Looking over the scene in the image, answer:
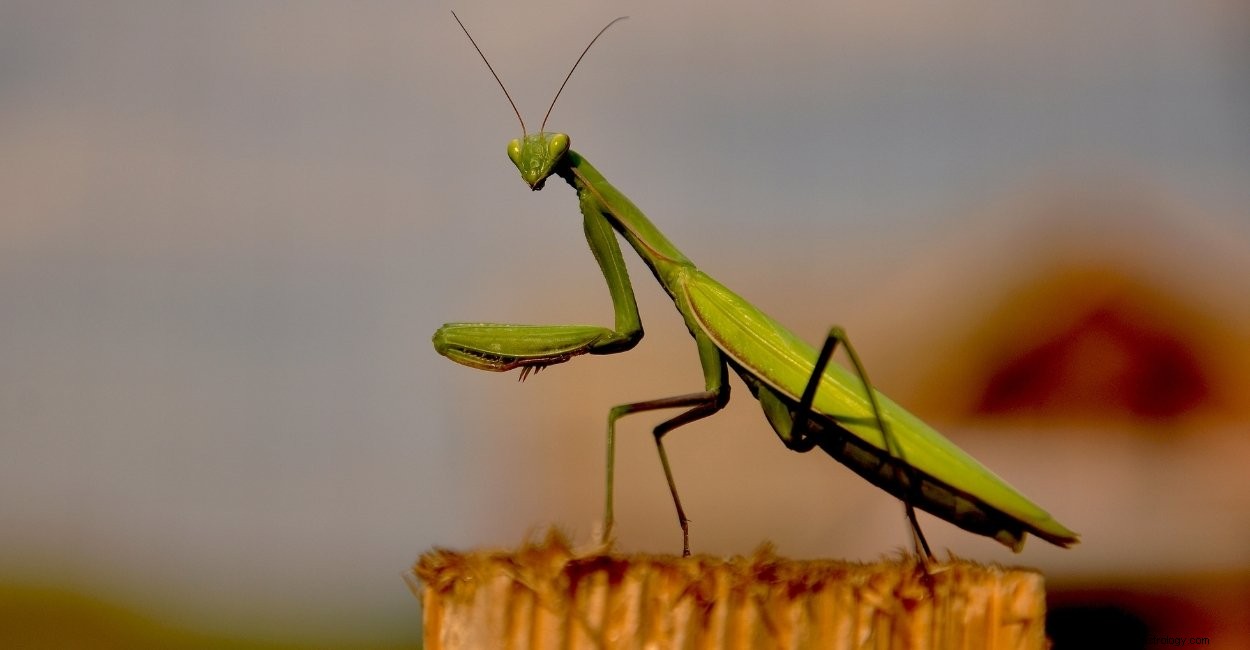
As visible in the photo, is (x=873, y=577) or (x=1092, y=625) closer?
(x=873, y=577)

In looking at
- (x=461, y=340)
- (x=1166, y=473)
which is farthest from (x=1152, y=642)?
(x=1166, y=473)

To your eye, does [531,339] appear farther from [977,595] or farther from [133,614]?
[133,614]

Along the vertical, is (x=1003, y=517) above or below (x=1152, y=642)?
above

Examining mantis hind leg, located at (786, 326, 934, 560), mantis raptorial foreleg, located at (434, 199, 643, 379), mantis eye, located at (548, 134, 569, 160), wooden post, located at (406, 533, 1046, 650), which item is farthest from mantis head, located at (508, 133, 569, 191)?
wooden post, located at (406, 533, 1046, 650)

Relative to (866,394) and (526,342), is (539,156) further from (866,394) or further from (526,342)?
(866,394)

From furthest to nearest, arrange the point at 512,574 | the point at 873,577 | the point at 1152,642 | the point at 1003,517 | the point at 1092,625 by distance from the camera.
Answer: the point at 1092,625, the point at 1152,642, the point at 1003,517, the point at 873,577, the point at 512,574

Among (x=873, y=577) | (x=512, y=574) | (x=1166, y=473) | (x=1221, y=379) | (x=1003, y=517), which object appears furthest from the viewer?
(x=1221, y=379)

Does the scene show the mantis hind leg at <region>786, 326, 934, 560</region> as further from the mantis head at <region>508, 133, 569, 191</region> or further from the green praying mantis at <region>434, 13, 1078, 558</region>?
the mantis head at <region>508, 133, 569, 191</region>

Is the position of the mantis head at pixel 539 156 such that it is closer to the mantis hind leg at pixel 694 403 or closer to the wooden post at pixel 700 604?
the mantis hind leg at pixel 694 403
